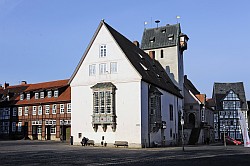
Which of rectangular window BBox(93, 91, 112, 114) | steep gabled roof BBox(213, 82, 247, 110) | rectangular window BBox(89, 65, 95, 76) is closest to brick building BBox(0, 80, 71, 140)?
rectangular window BBox(89, 65, 95, 76)

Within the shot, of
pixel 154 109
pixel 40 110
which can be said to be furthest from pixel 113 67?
pixel 40 110

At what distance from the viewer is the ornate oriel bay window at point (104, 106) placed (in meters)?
35.8

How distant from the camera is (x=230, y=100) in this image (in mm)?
86750

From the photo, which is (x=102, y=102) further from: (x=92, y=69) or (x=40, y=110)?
(x=40, y=110)

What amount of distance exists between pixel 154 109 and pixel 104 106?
19.6ft

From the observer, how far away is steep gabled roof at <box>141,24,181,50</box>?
Answer: 173 ft

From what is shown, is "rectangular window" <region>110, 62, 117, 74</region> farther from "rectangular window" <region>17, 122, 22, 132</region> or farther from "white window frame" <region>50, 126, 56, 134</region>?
"rectangular window" <region>17, 122, 22, 132</region>

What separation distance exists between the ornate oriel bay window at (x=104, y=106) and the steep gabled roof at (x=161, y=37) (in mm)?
19194

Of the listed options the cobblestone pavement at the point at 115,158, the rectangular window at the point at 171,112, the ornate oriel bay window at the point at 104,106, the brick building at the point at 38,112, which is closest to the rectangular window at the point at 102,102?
the ornate oriel bay window at the point at 104,106

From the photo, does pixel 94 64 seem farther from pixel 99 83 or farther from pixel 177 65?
pixel 177 65

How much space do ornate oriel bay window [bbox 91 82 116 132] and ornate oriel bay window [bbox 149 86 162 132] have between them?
4397 millimetres

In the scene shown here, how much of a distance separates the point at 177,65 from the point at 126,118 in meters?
19.2

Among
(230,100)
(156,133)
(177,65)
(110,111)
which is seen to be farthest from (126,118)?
(230,100)

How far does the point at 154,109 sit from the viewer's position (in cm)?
3797
